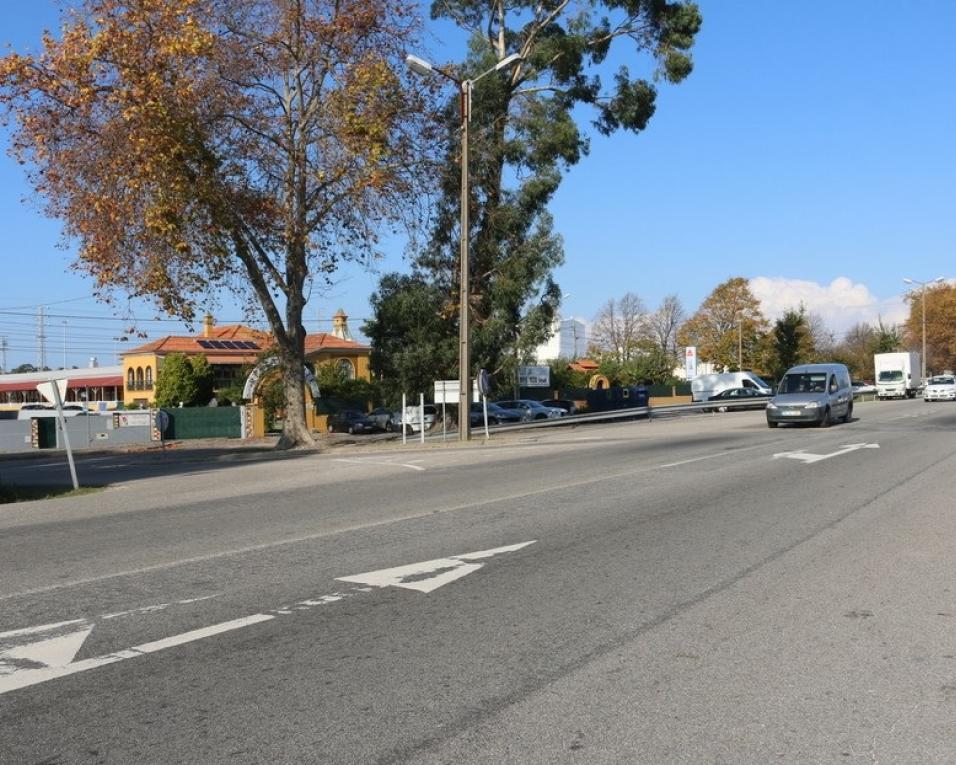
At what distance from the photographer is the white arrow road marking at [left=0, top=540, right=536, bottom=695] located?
5.23m

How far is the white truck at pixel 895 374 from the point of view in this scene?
59.7 m

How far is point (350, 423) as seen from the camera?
47594 mm

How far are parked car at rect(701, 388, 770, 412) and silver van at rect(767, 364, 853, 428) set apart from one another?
713 inches

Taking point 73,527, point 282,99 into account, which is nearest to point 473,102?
point 282,99

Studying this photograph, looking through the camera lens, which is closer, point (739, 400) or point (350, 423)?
point (350, 423)

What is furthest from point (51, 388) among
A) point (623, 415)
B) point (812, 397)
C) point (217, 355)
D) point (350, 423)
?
point (217, 355)

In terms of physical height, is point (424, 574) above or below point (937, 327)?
below

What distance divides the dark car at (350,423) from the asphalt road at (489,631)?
34304 mm

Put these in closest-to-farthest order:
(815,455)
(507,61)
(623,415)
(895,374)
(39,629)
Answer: (39,629) → (815,455) → (507,61) → (623,415) → (895,374)

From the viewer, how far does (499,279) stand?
120 feet

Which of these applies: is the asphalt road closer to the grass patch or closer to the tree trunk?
the grass patch

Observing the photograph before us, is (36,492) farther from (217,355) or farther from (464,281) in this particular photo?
(217,355)

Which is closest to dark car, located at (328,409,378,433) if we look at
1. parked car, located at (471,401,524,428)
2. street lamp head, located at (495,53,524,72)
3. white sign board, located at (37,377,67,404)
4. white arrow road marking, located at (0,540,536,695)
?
parked car, located at (471,401,524,428)

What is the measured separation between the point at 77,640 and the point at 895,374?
201 feet
